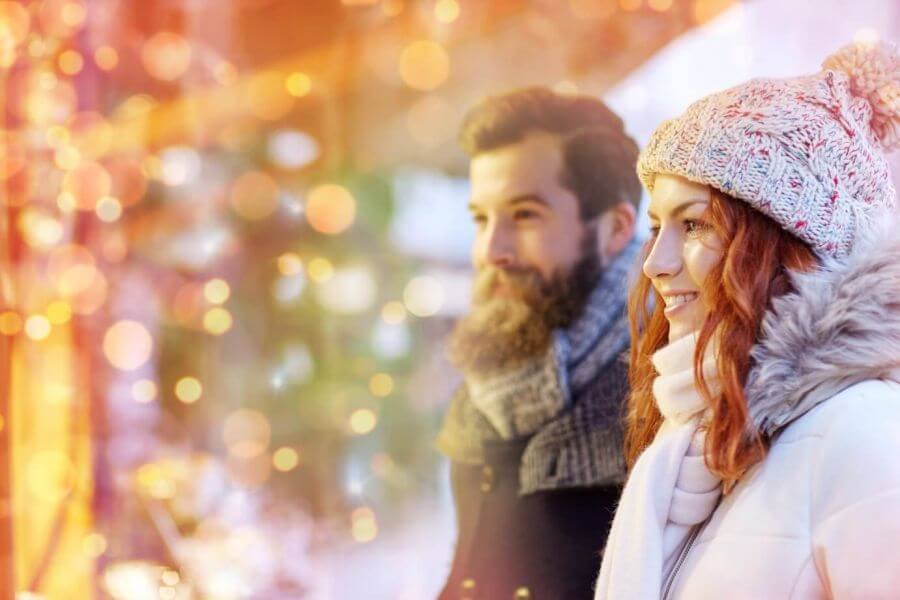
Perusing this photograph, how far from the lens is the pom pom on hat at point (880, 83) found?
4.70 ft

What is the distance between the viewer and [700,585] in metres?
1.31

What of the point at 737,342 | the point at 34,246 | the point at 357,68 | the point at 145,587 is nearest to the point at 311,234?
the point at 357,68

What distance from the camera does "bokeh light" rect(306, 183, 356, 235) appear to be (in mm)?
2254

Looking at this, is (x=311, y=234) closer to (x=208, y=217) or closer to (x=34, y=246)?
(x=208, y=217)

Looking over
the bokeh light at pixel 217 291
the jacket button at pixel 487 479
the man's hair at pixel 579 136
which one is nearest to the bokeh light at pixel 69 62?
the bokeh light at pixel 217 291

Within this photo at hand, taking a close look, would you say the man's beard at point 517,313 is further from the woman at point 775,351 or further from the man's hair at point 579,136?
the woman at point 775,351

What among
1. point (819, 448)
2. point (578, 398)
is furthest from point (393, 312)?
point (819, 448)

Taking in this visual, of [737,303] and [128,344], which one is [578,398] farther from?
[128,344]

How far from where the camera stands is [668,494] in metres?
1.40

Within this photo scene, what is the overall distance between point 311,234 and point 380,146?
275 mm

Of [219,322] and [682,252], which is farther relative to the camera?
[219,322]

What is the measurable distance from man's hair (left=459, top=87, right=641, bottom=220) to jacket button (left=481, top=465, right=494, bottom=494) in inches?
23.9

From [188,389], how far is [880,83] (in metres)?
1.69

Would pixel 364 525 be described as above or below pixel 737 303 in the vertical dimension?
below
